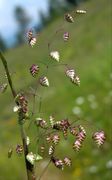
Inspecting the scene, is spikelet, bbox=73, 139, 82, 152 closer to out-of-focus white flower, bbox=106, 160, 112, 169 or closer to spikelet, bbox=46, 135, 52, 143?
spikelet, bbox=46, 135, 52, 143

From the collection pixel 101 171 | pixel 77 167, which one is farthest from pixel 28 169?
pixel 77 167

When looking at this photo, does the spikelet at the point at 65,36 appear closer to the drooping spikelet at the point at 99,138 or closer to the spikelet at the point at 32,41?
the spikelet at the point at 32,41

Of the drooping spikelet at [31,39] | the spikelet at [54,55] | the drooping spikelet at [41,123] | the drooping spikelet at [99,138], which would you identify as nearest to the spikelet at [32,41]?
the drooping spikelet at [31,39]

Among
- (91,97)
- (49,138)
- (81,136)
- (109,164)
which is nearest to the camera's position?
(81,136)

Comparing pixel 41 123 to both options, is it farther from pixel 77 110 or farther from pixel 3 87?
pixel 77 110

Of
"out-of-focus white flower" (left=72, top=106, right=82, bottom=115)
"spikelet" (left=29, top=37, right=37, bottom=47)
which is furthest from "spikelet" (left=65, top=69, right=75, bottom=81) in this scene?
"out-of-focus white flower" (left=72, top=106, right=82, bottom=115)

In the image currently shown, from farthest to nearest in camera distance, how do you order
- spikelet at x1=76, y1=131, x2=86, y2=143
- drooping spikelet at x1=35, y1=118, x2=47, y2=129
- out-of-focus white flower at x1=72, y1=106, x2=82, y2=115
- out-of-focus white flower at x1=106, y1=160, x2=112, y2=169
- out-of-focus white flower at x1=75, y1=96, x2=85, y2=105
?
out-of-focus white flower at x1=75, y1=96, x2=85, y2=105 → out-of-focus white flower at x1=72, y1=106, x2=82, y2=115 → out-of-focus white flower at x1=106, y1=160, x2=112, y2=169 → drooping spikelet at x1=35, y1=118, x2=47, y2=129 → spikelet at x1=76, y1=131, x2=86, y2=143

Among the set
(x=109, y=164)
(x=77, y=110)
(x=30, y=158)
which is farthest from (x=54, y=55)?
(x=77, y=110)

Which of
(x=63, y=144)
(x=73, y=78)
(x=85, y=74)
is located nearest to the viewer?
(x=73, y=78)

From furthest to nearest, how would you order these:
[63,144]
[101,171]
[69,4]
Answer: [69,4] → [63,144] → [101,171]

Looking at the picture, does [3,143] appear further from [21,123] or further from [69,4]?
[69,4]

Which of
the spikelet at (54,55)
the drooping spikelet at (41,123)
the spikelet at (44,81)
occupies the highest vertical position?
the spikelet at (54,55)
